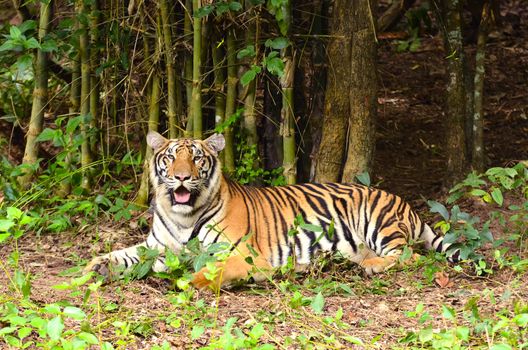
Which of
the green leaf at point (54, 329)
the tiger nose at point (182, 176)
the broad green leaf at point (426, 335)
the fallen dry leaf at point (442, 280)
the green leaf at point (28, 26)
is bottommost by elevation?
the fallen dry leaf at point (442, 280)

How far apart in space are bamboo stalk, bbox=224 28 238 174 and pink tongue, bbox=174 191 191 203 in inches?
38.2

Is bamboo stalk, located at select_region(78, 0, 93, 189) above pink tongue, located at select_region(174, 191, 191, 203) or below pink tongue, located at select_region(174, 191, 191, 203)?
above

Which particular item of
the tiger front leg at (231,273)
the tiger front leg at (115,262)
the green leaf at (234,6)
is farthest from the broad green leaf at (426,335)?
the green leaf at (234,6)

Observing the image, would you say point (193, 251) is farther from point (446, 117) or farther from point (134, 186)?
point (446, 117)

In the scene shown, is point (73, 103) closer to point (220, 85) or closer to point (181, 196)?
point (220, 85)

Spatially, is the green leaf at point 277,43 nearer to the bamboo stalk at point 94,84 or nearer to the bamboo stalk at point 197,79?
the bamboo stalk at point 197,79

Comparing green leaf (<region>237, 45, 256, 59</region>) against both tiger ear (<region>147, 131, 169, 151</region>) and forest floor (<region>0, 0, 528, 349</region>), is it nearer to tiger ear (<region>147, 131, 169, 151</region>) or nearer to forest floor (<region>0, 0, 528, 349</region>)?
tiger ear (<region>147, 131, 169, 151</region>)

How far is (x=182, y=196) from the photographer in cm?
564

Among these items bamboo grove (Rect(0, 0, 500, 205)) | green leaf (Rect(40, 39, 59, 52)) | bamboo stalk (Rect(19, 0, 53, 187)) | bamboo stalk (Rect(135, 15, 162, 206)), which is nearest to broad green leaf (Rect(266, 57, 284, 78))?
bamboo grove (Rect(0, 0, 500, 205))

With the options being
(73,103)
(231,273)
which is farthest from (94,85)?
(231,273)

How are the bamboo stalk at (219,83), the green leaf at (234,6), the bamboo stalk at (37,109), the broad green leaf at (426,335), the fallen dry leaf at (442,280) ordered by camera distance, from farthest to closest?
the bamboo stalk at (37,109) < the bamboo stalk at (219,83) < the green leaf at (234,6) < the fallen dry leaf at (442,280) < the broad green leaf at (426,335)

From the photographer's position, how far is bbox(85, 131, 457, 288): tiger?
5613mm

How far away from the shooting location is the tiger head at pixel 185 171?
5590 mm

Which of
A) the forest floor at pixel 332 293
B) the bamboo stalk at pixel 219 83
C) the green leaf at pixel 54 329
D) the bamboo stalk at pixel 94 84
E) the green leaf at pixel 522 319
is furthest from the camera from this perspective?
the bamboo stalk at pixel 94 84
